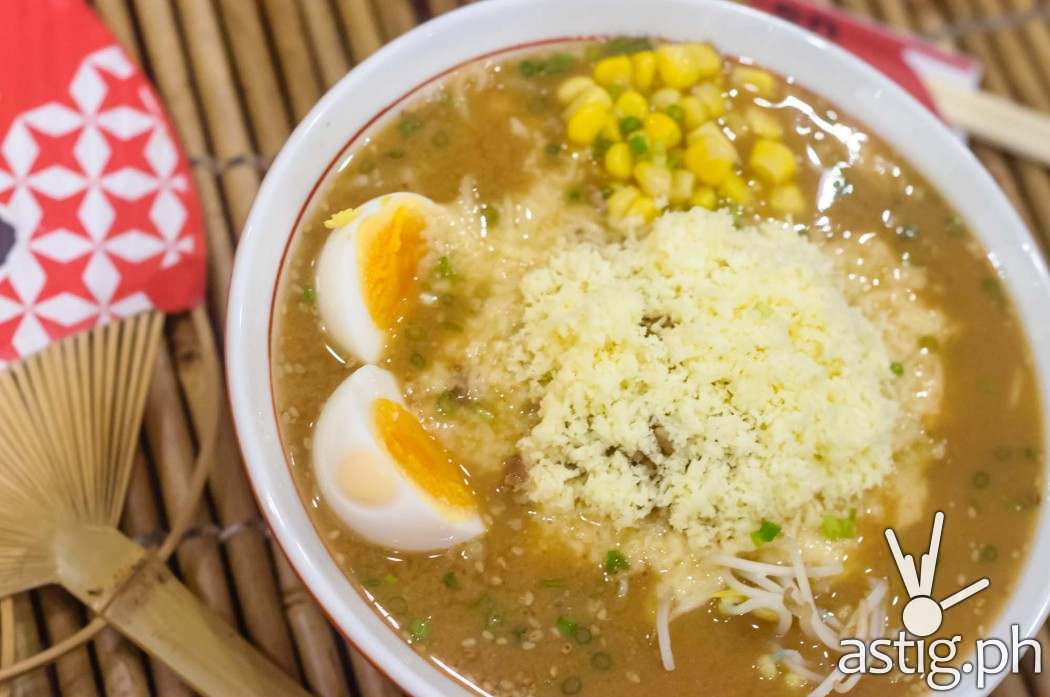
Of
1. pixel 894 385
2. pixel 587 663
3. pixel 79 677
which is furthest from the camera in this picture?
pixel 894 385

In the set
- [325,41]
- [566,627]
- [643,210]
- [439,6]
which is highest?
[439,6]

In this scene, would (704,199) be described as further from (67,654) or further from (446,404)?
(67,654)

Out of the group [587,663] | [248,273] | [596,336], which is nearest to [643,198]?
[596,336]

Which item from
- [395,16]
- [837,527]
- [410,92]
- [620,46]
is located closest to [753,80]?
[620,46]

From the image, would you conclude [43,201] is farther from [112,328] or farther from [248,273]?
[248,273]

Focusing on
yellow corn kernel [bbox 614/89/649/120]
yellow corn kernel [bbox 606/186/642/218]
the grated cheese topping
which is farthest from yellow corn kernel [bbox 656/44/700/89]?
the grated cheese topping

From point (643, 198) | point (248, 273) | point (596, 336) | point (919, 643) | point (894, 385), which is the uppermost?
point (643, 198)

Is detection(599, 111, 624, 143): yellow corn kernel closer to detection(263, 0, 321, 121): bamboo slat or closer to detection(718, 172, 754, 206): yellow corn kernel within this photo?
detection(718, 172, 754, 206): yellow corn kernel

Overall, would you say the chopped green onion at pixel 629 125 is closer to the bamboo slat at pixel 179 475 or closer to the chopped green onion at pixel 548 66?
the chopped green onion at pixel 548 66
